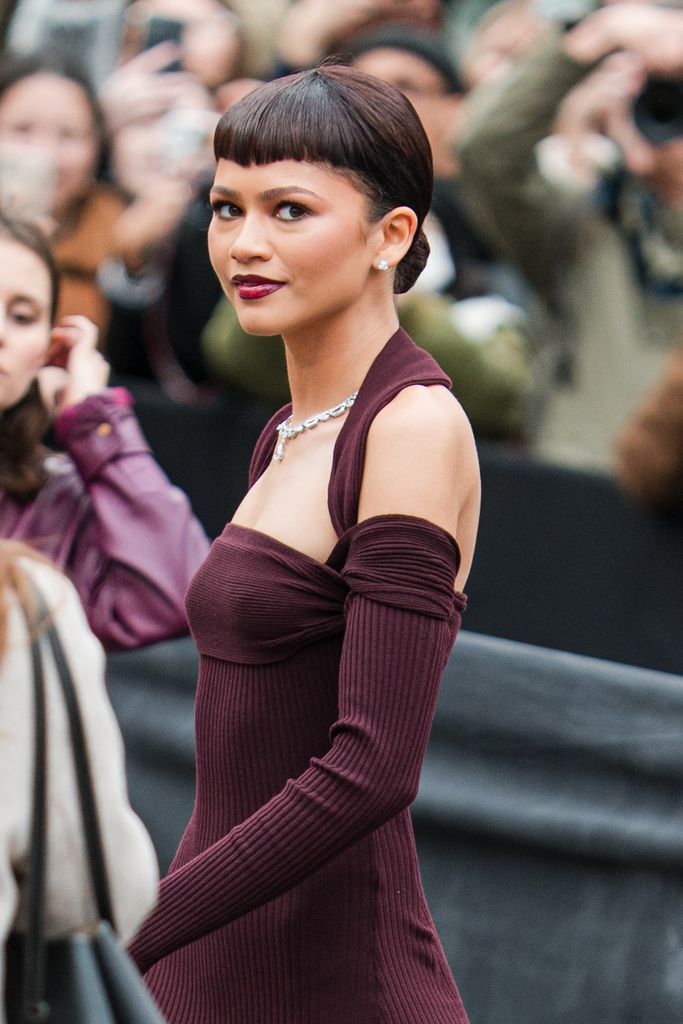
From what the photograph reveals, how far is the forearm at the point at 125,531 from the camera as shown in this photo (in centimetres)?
297

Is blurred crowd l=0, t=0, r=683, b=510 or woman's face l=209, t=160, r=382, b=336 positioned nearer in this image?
woman's face l=209, t=160, r=382, b=336

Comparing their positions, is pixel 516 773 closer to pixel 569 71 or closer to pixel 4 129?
pixel 569 71

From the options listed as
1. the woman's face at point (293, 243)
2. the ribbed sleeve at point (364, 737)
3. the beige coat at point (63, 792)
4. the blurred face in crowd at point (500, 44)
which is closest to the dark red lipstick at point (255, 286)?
the woman's face at point (293, 243)

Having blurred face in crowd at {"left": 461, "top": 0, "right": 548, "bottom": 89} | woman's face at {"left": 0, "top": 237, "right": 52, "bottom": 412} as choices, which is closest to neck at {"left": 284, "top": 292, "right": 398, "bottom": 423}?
woman's face at {"left": 0, "top": 237, "right": 52, "bottom": 412}

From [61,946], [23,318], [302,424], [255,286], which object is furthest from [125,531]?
[61,946]

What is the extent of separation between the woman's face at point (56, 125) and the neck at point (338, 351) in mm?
3483

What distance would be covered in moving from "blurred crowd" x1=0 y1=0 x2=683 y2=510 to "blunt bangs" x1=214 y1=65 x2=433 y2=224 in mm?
1522

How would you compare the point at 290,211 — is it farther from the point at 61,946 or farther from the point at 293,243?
the point at 61,946

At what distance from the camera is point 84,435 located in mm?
2998

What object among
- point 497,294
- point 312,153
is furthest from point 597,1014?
point 497,294

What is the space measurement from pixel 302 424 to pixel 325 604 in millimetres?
244

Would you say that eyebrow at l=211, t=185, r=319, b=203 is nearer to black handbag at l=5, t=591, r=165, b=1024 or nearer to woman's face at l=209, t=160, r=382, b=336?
woman's face at l=209, t=160, r=382, b=336

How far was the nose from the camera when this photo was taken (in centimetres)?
167

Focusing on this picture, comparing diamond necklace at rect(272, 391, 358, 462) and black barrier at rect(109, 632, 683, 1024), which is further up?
diamond necklace at rect(272, 391, 358, 462)
